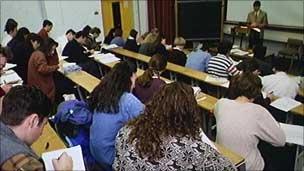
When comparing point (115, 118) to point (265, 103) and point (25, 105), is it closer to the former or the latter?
point (25, 105)

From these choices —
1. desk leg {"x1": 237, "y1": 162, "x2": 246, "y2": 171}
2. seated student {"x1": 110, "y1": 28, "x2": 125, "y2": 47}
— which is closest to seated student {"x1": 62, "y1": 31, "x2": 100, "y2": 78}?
seated student {"x1": 110, "y1": 28, "x2": 125, "y2": 47}

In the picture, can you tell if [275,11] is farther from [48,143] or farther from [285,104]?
[48,143]

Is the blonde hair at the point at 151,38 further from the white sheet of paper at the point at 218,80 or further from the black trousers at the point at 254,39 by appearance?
the black trousers at the point at 254,39

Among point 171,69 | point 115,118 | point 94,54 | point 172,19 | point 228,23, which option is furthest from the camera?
point 172,19

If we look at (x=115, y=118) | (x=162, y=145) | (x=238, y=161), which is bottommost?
(x=238, y=161)

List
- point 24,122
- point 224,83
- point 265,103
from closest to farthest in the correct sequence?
point 24,122 → point 265,103 → point 224,83

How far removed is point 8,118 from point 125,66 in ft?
3.57

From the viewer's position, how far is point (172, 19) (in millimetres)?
9688

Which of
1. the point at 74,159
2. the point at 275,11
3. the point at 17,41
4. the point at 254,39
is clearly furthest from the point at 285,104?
the point at 275,11

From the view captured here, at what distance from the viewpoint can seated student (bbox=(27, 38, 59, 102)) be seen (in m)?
4.16

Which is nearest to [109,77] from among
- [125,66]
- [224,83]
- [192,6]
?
[125,66]

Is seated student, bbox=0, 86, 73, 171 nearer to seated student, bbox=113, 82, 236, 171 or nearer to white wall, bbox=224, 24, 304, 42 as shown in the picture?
seated student, bbox=113, 82, 236, 171

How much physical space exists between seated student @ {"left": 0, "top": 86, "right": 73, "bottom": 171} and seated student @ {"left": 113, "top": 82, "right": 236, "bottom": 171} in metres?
0.33

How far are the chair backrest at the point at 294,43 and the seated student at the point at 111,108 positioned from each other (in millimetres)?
5611
